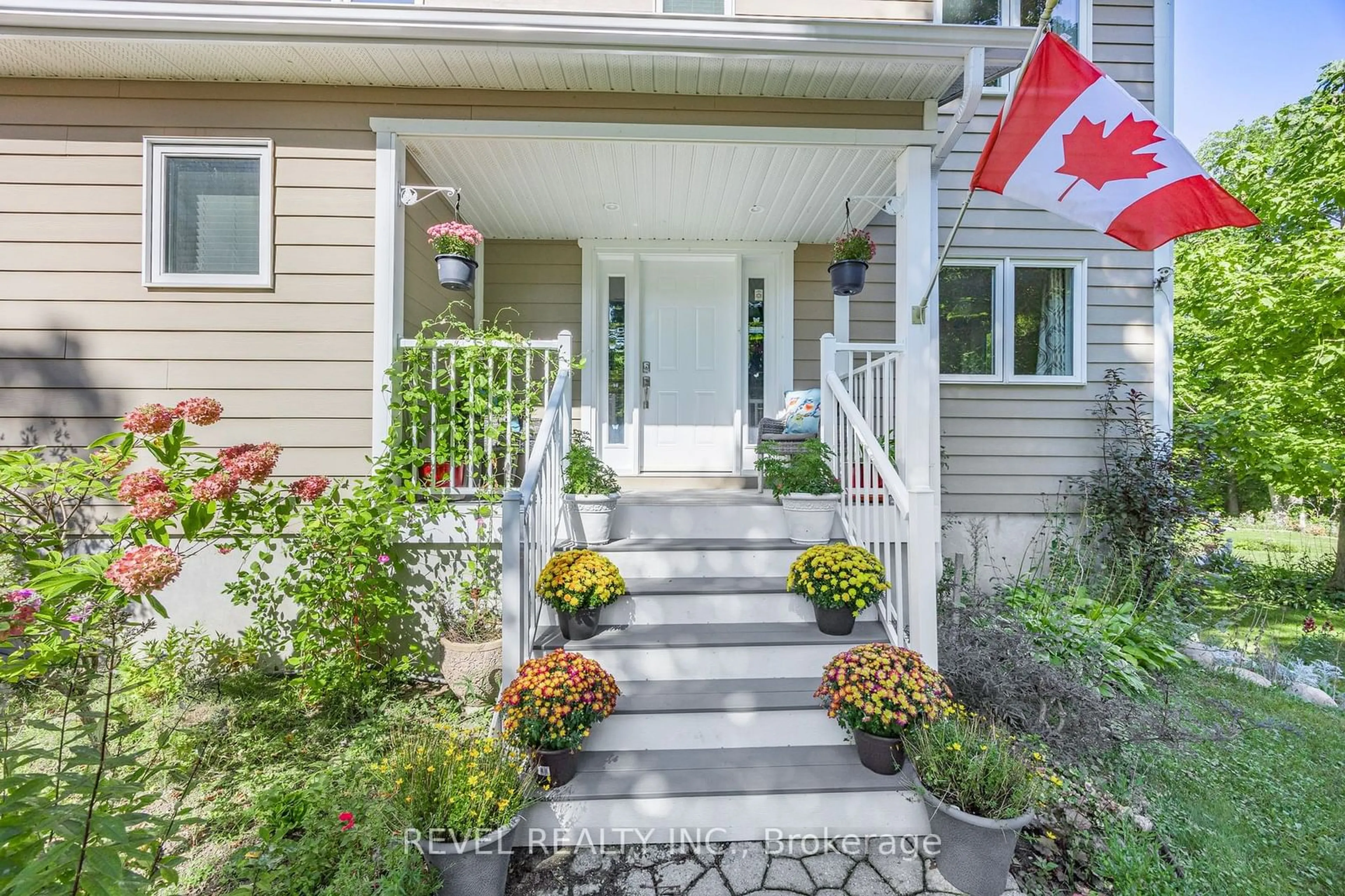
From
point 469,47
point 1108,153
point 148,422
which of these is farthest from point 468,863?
point 1108,153

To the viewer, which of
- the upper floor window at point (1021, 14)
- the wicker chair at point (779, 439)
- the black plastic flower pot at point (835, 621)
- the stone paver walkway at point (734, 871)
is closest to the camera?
the stone paver walkway at point (734, 871)

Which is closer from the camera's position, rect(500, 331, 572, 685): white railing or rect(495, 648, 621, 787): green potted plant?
rect(495, 648, 621, 787): green potted plant

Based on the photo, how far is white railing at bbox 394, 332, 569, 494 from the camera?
3117 mm

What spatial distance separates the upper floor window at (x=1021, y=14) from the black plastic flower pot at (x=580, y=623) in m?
4.84

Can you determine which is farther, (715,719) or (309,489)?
(309,489)

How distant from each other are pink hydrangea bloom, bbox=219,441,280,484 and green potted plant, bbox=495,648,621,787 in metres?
1.45

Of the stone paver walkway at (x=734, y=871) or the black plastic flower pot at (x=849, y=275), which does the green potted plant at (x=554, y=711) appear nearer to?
the stone paver walkway at (x=734, y=871)

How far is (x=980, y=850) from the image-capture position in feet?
6.02

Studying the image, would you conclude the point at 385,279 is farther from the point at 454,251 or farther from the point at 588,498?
the point at 588,498

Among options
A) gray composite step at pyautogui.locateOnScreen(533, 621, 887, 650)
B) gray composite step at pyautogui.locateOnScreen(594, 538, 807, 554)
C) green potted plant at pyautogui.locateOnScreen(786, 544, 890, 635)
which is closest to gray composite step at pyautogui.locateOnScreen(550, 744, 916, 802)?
gray composite step at pyautogui.locateOnScreen(533, 621, 887, 650)

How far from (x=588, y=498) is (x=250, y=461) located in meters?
1.51

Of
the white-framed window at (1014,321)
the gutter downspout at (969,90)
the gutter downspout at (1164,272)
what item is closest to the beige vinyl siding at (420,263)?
the gutter downspout at (969,90)

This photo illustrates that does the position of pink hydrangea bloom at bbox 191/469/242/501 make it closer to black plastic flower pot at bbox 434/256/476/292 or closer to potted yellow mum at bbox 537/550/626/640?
potted yellow mum at bbox 537/550/626/640

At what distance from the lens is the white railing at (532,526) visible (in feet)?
7.75
